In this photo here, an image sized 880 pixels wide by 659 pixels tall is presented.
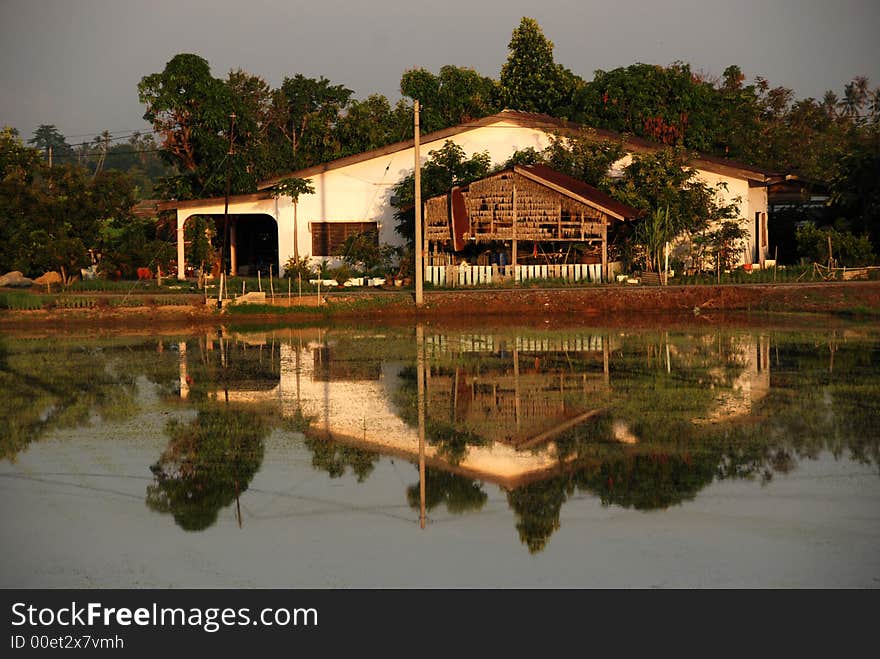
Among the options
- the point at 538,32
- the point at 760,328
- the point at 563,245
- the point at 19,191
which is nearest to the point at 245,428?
the point at 760,328

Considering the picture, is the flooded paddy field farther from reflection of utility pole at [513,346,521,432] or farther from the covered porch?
the covered porch

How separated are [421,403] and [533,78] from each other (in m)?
37.9

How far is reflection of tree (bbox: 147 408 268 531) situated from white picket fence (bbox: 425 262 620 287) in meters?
18.5

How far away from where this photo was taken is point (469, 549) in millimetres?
9352

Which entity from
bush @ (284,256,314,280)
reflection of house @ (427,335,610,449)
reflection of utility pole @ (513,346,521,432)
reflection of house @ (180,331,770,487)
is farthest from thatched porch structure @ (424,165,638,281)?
reflection of utility pole @ (513,346,521,432)

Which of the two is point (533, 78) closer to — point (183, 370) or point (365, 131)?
point (365, 131)

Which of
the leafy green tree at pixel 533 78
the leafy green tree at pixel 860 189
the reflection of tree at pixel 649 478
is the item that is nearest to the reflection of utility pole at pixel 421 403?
the reflection of tree at pixel 649 478

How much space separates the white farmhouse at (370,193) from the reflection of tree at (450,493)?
26304 millimetres

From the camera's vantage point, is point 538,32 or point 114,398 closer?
point 114,398

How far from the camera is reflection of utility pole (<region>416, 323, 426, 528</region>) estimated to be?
35.8ft

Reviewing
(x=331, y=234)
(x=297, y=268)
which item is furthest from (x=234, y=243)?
(x=297, y=268)
